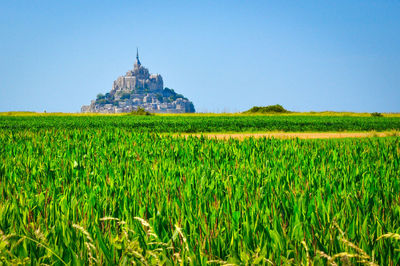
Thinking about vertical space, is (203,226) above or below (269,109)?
below

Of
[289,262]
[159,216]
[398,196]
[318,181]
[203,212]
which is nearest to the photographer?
[289,262]

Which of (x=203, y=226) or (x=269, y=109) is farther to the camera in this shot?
(x=269, y=109)

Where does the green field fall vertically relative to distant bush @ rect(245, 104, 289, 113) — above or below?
below

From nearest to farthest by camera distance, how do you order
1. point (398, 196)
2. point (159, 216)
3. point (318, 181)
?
point (159, 216) → point (398, 196) → point (318, 181)

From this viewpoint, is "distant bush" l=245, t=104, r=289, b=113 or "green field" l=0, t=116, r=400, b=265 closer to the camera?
"green field" l=0, t=116, r=400, b=265

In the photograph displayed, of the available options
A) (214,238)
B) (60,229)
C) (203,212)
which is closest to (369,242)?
(214,238)

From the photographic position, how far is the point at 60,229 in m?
2.61

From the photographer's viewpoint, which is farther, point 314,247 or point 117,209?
point 117,209

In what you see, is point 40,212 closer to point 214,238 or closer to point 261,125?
point 214,238

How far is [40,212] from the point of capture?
3.13 meters

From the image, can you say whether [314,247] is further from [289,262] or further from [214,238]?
[214,238]

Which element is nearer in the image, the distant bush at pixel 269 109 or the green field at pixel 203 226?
the green field at pixel 203 226

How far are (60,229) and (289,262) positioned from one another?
1768 millimetres

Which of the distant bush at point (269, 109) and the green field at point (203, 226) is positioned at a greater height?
the distant bush at point (269, 109)
